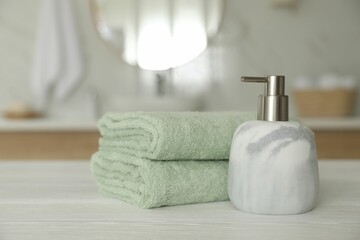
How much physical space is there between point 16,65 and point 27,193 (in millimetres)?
2221

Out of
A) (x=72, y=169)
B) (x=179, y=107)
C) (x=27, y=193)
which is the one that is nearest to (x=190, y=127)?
(x=27, y=193)

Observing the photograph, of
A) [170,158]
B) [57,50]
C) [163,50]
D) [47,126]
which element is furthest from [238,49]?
[170,158]

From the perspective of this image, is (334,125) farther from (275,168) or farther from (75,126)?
(275,168)

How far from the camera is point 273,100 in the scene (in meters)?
0.60

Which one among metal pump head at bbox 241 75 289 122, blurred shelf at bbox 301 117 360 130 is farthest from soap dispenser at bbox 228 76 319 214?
blurred shelf at bbox 301 117 360 130

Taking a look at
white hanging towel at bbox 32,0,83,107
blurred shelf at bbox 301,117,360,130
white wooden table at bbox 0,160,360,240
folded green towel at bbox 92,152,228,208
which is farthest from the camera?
white hanging towel at bbox 32,0,83,107

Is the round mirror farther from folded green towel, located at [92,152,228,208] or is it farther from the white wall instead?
folded green towel, located at [92,152,228,208]

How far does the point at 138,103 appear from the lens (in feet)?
8.18

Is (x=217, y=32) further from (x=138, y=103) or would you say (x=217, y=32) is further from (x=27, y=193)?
(x=27, y=193)

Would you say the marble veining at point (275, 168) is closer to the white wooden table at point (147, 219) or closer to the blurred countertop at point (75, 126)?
the white wooden table at point (147, 219)

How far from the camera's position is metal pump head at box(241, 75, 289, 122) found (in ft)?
1.98

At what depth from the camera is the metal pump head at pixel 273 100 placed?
0.60m

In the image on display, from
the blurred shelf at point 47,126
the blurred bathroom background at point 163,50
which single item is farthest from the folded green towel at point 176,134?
the blurred bathroom background at point 163,50

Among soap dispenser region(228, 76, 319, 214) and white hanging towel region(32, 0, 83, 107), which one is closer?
soap dispenser region(228, 76, 319, 214)
